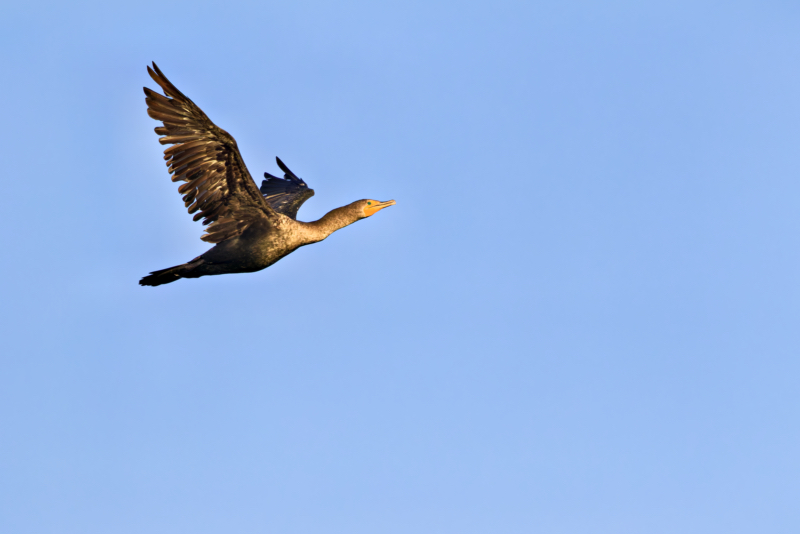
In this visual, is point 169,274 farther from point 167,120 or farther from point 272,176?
point 272,176

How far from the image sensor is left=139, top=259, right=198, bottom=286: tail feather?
14.5m

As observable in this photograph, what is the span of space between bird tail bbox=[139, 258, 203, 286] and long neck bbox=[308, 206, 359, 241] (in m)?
2.14

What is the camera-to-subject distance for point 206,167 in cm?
1402

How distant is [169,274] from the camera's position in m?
14.5

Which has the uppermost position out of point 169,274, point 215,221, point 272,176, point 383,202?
point 272,176

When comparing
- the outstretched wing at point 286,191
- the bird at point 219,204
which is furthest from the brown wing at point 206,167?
the outstretched wing at point 286,191

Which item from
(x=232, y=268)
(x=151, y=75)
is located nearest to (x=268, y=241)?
(x=232, y=268)

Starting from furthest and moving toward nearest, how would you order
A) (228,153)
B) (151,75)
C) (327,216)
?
(327,216) < (228,153) < (151,75)

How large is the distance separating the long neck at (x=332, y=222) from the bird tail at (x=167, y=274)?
2.14 m

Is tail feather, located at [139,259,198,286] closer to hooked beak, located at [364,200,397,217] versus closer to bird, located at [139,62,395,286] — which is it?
bird, located at [139,62,395,286]

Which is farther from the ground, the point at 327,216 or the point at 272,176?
the point at 272,176

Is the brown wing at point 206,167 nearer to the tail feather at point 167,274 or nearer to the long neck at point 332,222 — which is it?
the tail feather at point 167,274

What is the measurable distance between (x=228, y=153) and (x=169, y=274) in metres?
2.39

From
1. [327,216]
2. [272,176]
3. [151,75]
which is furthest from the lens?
[272,176]
